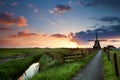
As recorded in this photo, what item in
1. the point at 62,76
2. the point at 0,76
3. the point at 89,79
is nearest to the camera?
the point at 89,79

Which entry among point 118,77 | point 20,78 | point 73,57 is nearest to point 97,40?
point 73,57

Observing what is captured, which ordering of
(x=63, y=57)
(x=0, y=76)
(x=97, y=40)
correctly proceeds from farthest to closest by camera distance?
(x=97, y=40) < (x=63, y=57) < (x=0, y=76)

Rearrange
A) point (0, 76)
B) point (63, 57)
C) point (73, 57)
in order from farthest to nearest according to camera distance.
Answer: point (73, 57) < point (63, 57) < point (0, 76)

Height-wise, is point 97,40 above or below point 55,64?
above

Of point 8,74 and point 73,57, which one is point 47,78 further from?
point 73,57

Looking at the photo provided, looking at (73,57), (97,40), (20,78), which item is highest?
(97,40)

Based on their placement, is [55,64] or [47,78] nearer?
[47,78]

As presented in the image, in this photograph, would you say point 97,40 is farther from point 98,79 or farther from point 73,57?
point 98,79

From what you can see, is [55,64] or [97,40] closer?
[55,64]

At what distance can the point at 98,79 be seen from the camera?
50.8ft

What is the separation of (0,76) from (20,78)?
798 centimetres

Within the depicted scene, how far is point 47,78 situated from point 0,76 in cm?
497

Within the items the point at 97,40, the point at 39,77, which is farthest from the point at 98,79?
the point at 97,40

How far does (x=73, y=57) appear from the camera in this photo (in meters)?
33.2
